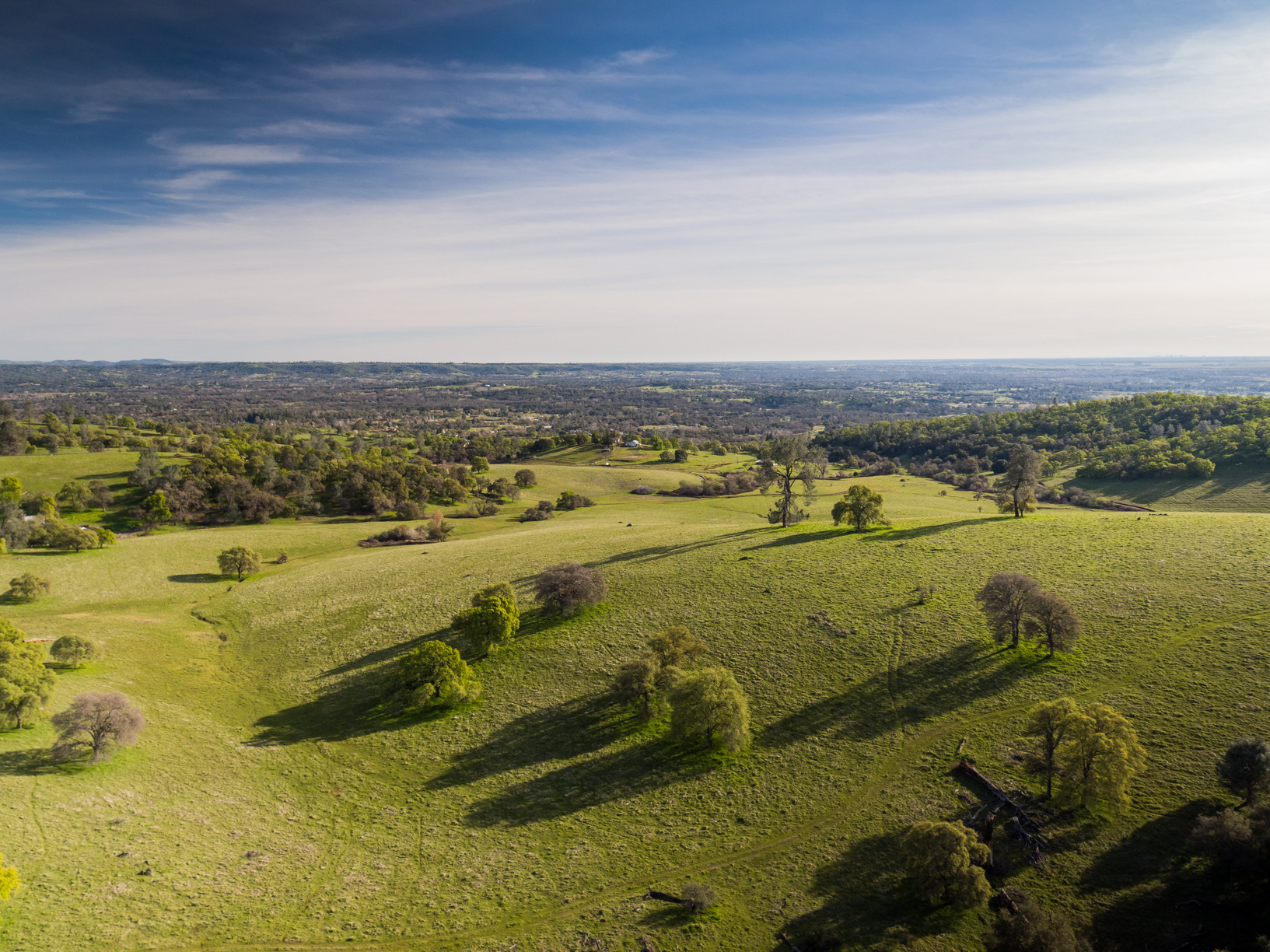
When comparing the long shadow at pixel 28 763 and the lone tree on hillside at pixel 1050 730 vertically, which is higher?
the lone tree on hillside at pixel 1050 730

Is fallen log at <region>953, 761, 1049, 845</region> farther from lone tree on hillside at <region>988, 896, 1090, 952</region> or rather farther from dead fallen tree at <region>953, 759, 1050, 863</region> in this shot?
lone tree on hillside at <region>988, 896, 1090, 952</region>

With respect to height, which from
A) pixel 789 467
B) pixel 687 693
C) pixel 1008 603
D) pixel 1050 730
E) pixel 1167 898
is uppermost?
pixel 789 467

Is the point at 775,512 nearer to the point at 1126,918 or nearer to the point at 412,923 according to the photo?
the point at 1126,918

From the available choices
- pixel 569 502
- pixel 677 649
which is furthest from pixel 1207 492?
pixel 569 502

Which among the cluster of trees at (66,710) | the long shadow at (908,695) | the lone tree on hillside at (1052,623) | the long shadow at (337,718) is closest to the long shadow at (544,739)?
the long shadow at (337,718)

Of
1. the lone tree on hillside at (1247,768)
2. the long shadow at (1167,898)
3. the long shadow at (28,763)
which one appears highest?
the lone tree on hillside at (1247,768)

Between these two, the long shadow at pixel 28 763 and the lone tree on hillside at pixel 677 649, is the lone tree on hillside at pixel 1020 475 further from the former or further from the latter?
the long shadow at pixel 28 763

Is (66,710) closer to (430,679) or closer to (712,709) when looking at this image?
(430,679)
